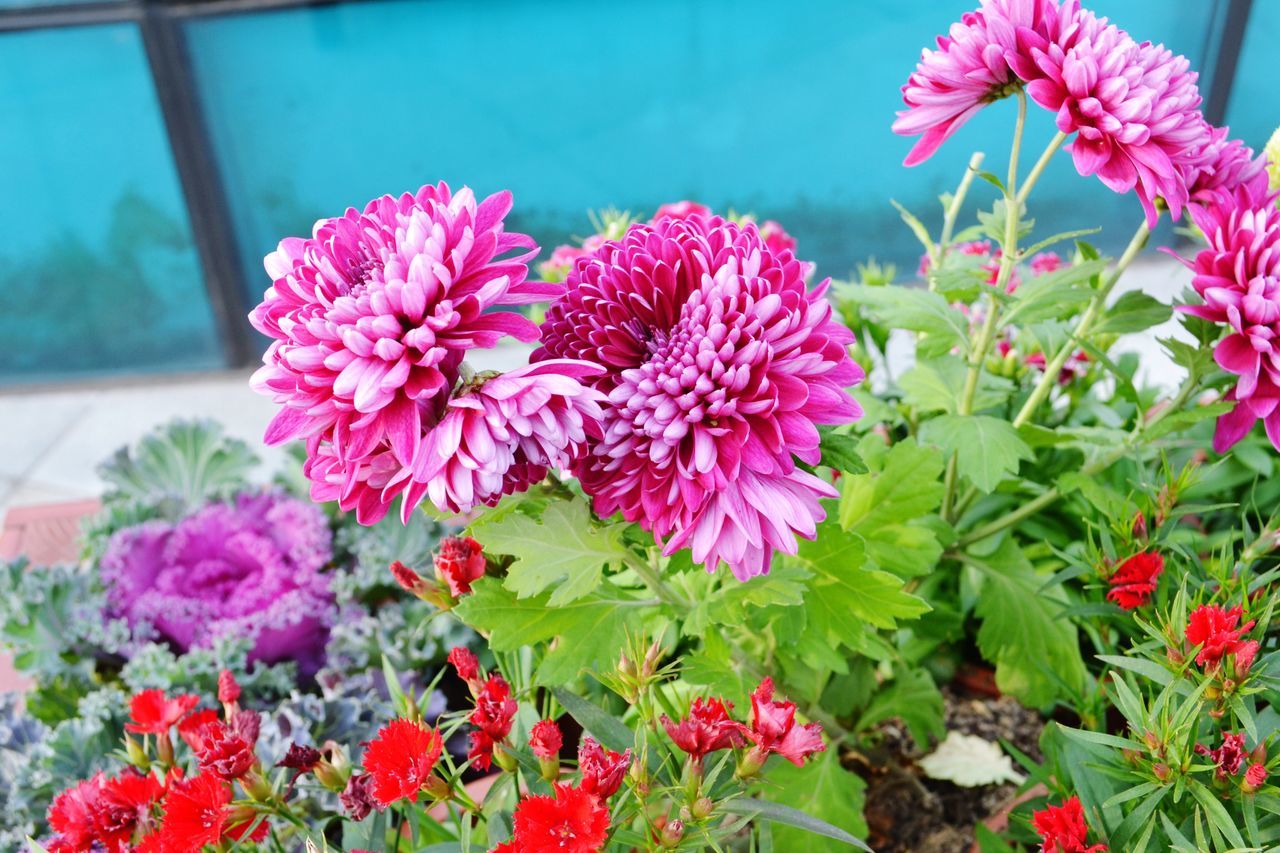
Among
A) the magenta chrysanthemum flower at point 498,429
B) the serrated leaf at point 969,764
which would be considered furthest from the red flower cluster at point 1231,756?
the serrated leaf at point 969,764

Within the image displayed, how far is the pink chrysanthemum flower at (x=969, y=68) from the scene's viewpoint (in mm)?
641

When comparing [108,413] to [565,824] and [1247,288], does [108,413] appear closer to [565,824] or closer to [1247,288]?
[565,824]

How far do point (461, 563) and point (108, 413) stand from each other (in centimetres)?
253

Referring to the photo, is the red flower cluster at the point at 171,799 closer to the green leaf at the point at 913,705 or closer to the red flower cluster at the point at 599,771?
the red flower cluster at the point at 599,771

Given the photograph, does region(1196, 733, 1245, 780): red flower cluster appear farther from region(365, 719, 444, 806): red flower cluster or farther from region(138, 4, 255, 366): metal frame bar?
region(138, 4, 255, 366): metal frame bar

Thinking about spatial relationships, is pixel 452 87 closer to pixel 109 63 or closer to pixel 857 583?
pixel 109 63

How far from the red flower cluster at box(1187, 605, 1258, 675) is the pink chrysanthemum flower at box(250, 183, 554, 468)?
0.41m

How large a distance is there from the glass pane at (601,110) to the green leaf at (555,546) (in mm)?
2251

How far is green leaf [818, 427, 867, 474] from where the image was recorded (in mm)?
576

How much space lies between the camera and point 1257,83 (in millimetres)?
2822

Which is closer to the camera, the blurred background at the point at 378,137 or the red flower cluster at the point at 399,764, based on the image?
the red flower cluster at the point at 399,764

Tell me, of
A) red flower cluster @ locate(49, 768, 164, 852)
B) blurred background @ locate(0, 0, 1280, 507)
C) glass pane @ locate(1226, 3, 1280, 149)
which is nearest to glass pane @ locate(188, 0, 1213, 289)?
blurred background @ locate(0, 0, 1280, 507)

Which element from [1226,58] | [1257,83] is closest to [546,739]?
[1226,58]

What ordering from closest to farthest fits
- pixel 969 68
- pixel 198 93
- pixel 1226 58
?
pixel 969 68, pixel 198 93, pixel 1226 58
